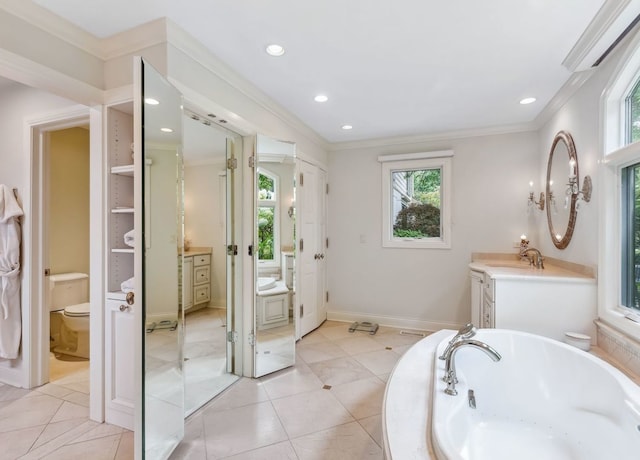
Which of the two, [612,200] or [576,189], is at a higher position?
[576,189]

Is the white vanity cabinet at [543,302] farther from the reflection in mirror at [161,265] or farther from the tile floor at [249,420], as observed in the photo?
the reflection in mirror at [161,265]

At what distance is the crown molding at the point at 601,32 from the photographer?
1610mm

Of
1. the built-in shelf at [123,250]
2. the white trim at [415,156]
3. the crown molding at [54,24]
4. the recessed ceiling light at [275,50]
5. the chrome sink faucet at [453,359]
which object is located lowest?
the chrome sink faucet at [453,359]

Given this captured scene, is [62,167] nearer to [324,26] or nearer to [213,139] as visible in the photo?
[213,139]

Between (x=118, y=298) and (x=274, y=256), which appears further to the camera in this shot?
(x=274, y=256)

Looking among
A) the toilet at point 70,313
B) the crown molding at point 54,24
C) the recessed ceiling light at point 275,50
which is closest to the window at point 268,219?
the recessed ceiling light at point 275,50

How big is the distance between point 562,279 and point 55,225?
4762mm

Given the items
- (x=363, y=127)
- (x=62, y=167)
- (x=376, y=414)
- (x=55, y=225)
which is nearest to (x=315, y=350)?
(x=376, y=414)

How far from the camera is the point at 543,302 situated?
2377 mm

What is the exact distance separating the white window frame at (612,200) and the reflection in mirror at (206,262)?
2.66 meters

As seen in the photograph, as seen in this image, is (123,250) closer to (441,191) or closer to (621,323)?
(621,323)

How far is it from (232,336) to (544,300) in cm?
254

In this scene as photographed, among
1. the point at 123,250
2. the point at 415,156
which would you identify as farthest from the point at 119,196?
the point at 415,156

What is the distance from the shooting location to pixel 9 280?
243 centimetres
